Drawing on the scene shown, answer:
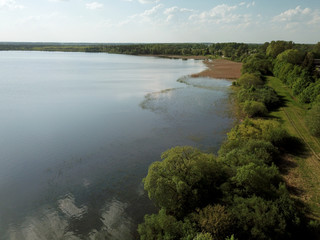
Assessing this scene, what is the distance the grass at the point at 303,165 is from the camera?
71.1ft

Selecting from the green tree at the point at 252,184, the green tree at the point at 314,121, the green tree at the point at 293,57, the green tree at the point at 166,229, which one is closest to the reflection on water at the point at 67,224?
the green tree at the point at 166,229

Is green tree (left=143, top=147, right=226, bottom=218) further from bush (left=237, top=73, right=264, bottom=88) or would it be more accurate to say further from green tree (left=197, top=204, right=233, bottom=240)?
bush (left=237, top=73, right=264, bottom=88)

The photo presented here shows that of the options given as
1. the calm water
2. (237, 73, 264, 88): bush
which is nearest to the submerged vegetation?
the calm water

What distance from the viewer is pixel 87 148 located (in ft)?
105

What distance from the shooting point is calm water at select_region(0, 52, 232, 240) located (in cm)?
1991

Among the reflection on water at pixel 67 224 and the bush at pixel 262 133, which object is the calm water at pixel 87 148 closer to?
the reflection on water at pixel 67 224

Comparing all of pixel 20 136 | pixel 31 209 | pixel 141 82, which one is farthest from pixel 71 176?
pixel 141 82

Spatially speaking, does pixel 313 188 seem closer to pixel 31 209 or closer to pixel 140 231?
pixel 140 231

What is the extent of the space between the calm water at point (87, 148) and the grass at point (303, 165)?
1003cm

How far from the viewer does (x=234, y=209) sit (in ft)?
56.2

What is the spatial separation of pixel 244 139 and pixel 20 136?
1298 inches

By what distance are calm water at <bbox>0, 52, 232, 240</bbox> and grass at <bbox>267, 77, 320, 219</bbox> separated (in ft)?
32.9

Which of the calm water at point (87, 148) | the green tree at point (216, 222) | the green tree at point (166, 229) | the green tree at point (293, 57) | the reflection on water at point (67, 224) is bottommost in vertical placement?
the reflection on water at point (67, 224)

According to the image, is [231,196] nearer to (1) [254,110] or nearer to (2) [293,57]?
(1) [254,110]
